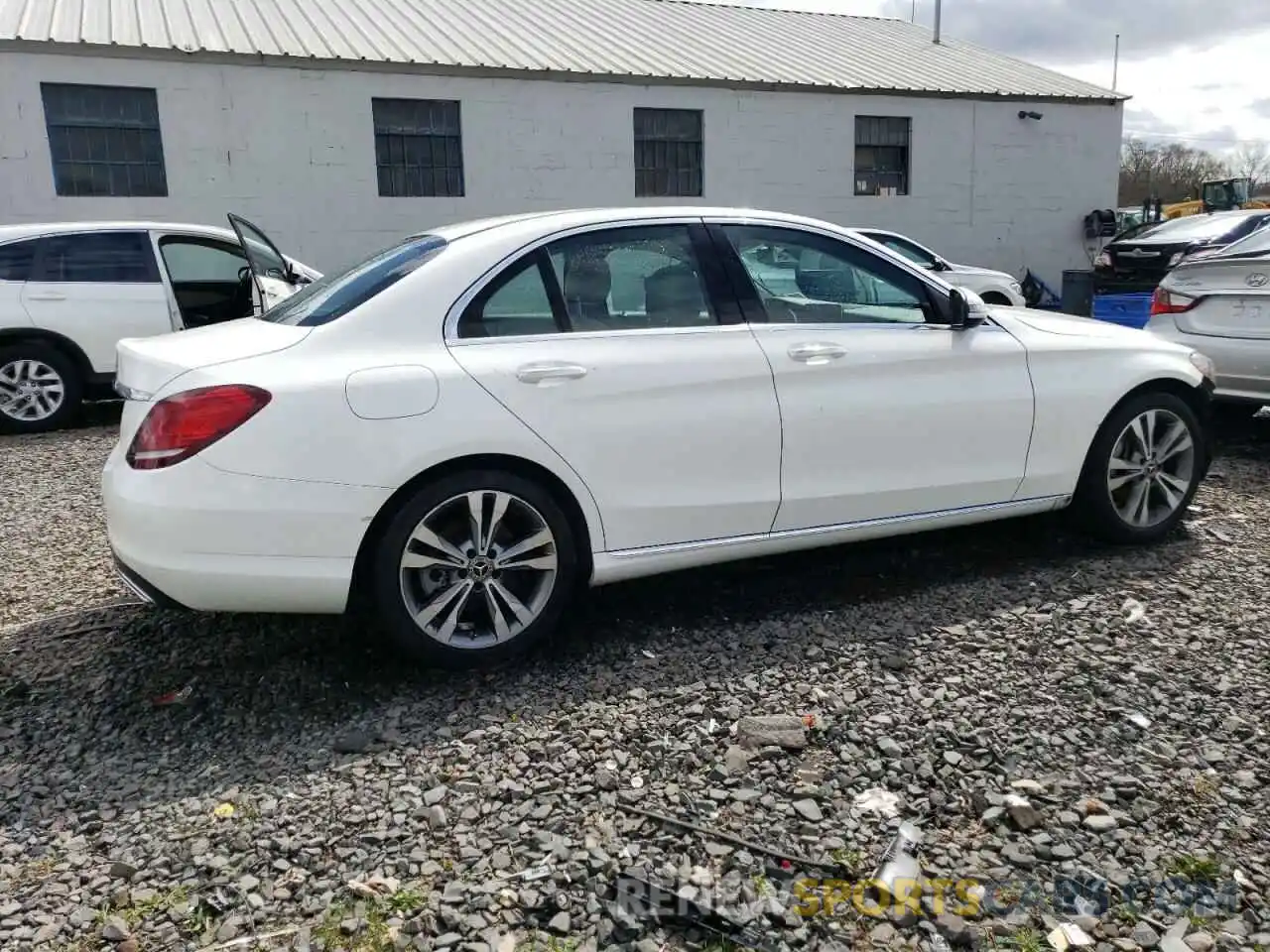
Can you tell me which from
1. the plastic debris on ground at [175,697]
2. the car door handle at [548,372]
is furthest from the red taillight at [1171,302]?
the plastic debris on ground at [175,697]

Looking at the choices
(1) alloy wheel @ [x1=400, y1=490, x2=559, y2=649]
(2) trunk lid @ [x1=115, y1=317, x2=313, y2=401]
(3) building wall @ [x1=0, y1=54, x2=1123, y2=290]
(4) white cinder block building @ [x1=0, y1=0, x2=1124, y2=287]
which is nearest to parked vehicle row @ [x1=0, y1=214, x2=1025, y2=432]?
(2) trunk lid @ [x1=115, y1=317, x2=313, y2=401]

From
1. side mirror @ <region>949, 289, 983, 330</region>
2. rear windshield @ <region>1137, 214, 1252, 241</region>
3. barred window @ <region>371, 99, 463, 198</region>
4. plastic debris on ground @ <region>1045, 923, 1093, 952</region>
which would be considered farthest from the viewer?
rear windshield @ <region>1137, 214, 1252, 241</region>

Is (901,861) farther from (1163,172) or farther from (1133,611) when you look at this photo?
(1163,172)

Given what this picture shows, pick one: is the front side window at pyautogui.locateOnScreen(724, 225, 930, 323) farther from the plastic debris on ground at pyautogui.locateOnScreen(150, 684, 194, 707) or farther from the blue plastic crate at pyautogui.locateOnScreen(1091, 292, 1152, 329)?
the blue plastic crate at pyautogui.locateOnScreen(1091, 292, 1152, 329)

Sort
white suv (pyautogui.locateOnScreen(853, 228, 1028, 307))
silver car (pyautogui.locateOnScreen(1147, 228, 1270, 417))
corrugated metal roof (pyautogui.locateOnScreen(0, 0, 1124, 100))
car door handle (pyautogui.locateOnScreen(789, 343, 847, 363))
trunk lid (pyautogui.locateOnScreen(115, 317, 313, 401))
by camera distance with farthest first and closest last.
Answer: corrugated metal roof (pyautogui.locateOnScreen(0, 0, 1124, 100)) → white suv (pyautogui.locateOnScreen(853, 228, 1028, 307)) → silver car (pyautogui.locateOnScreen(1147, 228, 1270, 417)) → car door handle (pyautogui.locateOnScreen(789, 343, 847, 363)) → trunk lid (pyautogui.locateOnScreen(115, 317, 313, 401))

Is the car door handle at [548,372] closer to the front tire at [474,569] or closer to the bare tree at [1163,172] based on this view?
the front tire at [474,569]

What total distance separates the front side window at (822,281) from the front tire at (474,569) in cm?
123

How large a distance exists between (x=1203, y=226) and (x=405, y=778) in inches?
610

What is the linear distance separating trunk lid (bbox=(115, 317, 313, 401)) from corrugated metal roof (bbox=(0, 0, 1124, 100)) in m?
10.9

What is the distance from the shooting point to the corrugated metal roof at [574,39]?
13.3 meters

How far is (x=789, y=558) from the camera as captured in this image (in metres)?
4.62

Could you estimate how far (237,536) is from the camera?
3.12 meters

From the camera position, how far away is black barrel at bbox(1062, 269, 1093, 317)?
46.3ft

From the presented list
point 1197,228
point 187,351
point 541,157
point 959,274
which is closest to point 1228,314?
point 959,274
